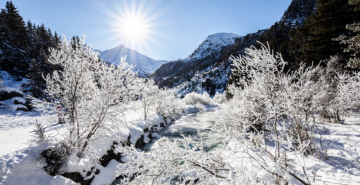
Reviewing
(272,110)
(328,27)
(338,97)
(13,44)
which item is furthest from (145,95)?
(13,44)

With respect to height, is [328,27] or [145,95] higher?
[328,27]

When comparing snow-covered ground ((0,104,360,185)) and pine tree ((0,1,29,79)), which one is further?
pine tree ((0,1,29,79))

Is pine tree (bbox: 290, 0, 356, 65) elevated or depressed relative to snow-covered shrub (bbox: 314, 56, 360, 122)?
elevated

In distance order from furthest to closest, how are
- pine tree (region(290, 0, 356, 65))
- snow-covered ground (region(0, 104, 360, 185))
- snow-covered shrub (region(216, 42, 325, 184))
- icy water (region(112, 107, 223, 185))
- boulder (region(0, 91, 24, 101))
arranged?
boulder (region(0, 91, 24, 101)) < pine tree (region(290, 0, 356, 65)) < icy water (region(112, 107, 223, 185)) < snow-covered ground (region(0, 104, 360, 185)) < snow-covered shrub (region(216, 42, 325, 184))

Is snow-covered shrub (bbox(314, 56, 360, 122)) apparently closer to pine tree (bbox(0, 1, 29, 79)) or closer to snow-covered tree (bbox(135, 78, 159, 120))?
snow-covered tree (bbox(135, 78, 159, 120))

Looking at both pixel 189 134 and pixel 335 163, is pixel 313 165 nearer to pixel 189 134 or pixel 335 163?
pixel 335 163

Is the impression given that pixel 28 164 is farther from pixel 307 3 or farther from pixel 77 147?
pixel 307 3

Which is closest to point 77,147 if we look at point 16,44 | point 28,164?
point 28,164

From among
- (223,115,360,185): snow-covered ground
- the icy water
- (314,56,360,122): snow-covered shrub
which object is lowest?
the icy water

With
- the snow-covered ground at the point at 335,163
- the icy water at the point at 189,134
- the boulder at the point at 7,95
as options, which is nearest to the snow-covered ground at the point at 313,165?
the snow-covered ground at the point at 335,163

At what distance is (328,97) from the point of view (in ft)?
29.8

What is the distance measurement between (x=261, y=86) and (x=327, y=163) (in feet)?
14.7

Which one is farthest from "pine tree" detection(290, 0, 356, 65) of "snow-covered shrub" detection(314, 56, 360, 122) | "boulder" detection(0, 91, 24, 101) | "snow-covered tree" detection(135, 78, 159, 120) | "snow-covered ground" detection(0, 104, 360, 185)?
"boulder" detection(0, 91, 24, 101)

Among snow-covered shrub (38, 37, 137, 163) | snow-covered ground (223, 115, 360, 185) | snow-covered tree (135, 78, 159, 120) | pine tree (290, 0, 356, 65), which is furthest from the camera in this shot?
snow-covered tree (135, 78, 159, 120)
